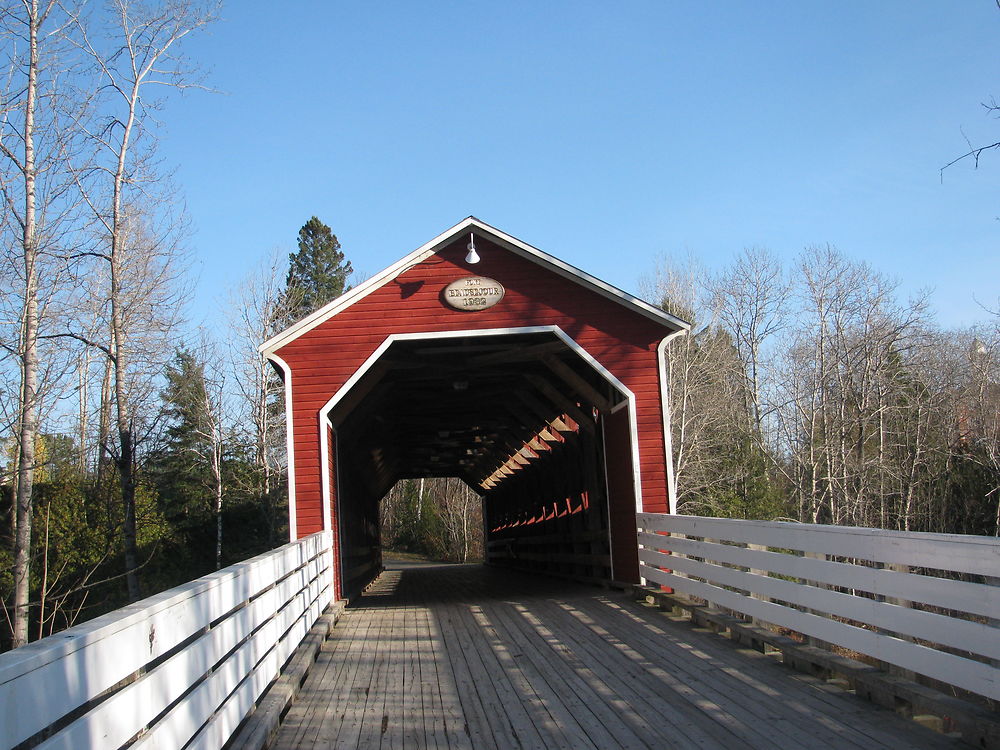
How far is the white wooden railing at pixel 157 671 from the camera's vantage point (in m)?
1.95

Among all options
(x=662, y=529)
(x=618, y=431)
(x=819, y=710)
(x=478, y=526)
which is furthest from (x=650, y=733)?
(x=478, y=526)

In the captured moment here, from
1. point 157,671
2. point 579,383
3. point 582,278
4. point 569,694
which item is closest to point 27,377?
point 579,383

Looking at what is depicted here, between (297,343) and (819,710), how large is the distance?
638 cm

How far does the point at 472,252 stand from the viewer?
914cm

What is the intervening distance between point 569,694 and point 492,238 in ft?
17.6

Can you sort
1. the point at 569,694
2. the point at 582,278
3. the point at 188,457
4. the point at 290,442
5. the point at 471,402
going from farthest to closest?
the point at 188,457 < the point at 471,402 < the point at 582,278 < the point at 290,442 < the point at 569,694

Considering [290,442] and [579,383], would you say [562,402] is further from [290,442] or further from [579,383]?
[290,442]

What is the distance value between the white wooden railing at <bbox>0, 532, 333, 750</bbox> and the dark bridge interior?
5.41 meters

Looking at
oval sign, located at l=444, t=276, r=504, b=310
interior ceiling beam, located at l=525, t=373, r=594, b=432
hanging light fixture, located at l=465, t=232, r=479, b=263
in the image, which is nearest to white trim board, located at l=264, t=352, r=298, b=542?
oval sign, located at l=444, t=276, r=504, b=310

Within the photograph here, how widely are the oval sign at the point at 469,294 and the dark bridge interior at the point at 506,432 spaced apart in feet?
1.95

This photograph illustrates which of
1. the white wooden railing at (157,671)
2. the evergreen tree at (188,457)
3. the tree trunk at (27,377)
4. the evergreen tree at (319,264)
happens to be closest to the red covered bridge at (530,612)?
the white wooden railing at (157,671)

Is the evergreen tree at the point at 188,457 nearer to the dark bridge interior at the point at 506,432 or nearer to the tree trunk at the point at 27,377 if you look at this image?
the dark bridge interior at the point at 506,432

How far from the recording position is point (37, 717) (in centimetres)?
191

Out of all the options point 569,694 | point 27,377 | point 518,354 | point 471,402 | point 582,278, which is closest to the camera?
point 569,694
